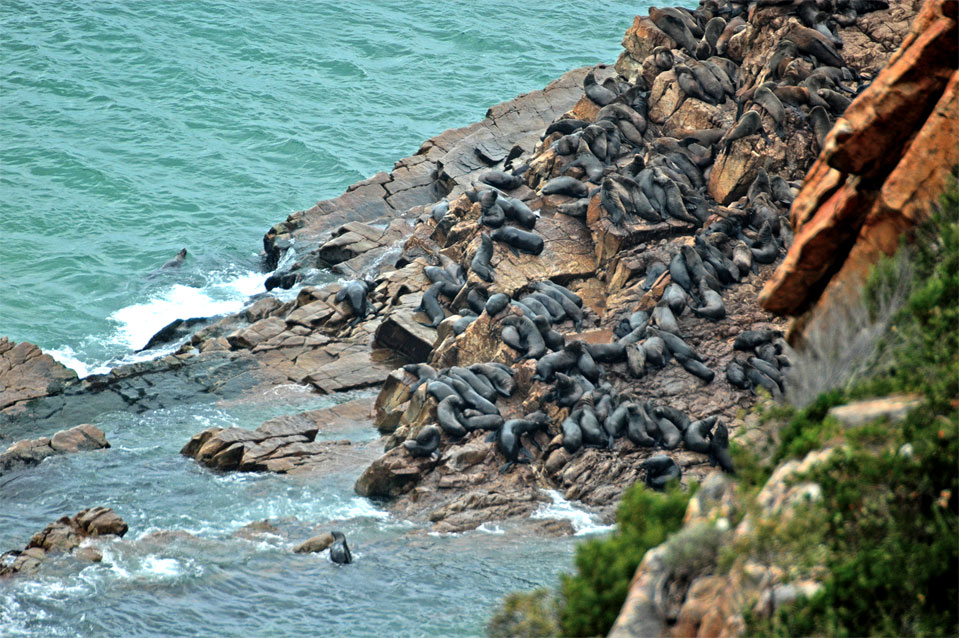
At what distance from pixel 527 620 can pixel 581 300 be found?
14.8 meters

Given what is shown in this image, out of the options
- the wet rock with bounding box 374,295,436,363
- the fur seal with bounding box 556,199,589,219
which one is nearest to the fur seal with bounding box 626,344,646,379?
the wet rock with bounding box 374,295,436,363

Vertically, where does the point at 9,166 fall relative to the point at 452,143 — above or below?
below

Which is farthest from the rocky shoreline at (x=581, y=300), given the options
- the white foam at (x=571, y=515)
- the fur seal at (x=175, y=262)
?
the fur seal at (x=175, y=262)

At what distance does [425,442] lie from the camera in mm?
20547

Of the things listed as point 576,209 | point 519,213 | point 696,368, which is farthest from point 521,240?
point 696,368

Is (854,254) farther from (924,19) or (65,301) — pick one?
(65,301)

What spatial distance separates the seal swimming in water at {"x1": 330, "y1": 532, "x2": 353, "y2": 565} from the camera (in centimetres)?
1747

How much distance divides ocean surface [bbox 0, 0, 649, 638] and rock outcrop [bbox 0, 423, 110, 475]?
464 millimetres

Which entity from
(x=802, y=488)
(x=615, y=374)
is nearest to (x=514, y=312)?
(x=615, y=374)

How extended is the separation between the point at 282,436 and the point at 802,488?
15.0 metres

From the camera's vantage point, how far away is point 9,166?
44.3m

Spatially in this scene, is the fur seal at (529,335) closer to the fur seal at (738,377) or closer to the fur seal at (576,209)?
the fur seal at (738,377)

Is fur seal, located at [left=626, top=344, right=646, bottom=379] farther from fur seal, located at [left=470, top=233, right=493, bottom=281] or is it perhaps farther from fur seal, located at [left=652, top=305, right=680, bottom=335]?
fur seal, located at [left=470, top=233, right=493, bottom=281]

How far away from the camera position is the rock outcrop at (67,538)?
1694 cm
